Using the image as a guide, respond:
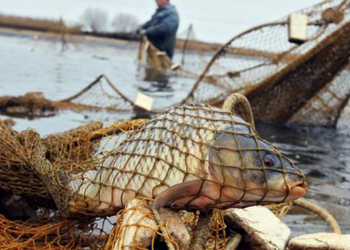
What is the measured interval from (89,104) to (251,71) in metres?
3.15

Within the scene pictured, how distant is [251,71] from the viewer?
8297 mm

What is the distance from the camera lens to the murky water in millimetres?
5148

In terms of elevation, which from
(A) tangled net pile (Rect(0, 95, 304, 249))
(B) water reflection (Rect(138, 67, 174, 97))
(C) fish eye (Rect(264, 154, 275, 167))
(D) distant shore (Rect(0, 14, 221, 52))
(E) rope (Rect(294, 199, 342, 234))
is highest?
(C) fish eye (Rect(264, 154, 275, 167))

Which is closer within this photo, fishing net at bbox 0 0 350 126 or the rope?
the rope

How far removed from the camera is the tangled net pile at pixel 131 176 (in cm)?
261

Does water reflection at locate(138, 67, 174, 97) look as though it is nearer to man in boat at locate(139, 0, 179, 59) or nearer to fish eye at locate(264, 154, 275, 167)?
man in boat at locate(139, 0, 179, 59)

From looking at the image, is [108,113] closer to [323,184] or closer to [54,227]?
[323,184]

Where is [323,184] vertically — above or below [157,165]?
below

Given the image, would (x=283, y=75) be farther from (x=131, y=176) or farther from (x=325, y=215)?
(x=131, y=176)

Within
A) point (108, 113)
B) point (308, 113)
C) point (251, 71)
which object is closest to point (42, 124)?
point (108, 113)

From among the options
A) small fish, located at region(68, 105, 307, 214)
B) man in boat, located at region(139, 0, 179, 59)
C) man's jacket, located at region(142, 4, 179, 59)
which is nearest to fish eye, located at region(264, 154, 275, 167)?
small fish, located at region(68, 105, 307, 214)

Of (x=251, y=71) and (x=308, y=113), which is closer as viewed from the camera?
(x=251, y=71)

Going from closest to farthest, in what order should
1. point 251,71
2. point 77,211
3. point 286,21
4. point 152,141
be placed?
1. point 152,141
2. point 77,211
3. point 286,21
4. point 251,71

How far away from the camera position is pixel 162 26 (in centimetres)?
1633
